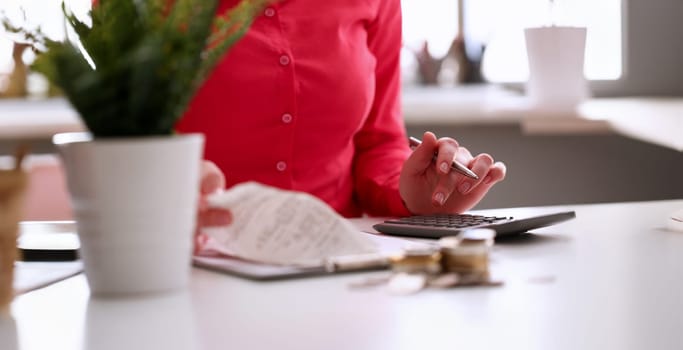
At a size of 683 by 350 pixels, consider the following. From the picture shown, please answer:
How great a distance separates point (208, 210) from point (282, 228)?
75 mm

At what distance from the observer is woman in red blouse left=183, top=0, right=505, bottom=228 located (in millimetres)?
1691

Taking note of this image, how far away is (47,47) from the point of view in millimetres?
861

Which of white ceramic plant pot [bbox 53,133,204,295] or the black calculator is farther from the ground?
white ceramic plant pot [bbox 53,133,204,295]

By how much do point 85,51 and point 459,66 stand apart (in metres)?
2.70

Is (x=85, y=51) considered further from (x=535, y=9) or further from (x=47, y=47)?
(x=535, y=9)

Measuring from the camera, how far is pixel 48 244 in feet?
3.75

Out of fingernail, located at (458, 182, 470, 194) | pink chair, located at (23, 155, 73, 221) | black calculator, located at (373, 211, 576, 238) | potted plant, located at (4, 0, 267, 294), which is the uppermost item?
potted plant, located at (4, 0, 267, 294)

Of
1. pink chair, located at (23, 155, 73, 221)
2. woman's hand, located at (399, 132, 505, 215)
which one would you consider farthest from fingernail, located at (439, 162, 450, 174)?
pink chair, located at (23, 155, 73, 221)

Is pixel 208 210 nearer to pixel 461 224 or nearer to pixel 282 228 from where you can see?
pixel 282 228

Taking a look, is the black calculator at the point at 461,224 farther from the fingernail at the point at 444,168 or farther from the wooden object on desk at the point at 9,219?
the wooden object on desk at the point at 9,219

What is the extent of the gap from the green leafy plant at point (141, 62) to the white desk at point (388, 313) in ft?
0.50

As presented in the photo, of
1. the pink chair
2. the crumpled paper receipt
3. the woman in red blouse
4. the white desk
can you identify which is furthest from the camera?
the pink chair

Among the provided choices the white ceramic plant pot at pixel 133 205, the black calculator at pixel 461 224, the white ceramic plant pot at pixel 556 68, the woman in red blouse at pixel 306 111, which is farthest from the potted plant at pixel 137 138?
the white ceramic plant pot at pixel 556 68

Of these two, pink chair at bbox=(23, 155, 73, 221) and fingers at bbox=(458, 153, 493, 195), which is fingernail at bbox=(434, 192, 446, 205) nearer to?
fingers at bbox=(458, 153, 493, 195)
